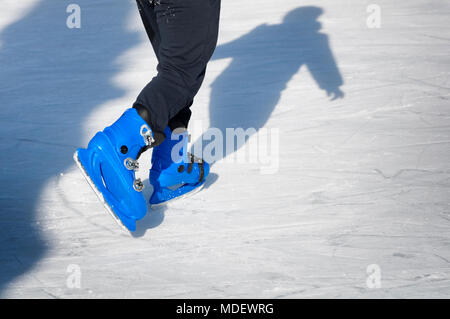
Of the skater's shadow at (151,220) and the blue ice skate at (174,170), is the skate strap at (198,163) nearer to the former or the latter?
the blue ice skate at (174,170)

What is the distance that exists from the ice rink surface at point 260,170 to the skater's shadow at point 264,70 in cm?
1

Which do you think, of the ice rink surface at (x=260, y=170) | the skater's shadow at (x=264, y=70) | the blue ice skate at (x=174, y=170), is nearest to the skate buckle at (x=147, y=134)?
the blue ice skate at (x=174, y=170)

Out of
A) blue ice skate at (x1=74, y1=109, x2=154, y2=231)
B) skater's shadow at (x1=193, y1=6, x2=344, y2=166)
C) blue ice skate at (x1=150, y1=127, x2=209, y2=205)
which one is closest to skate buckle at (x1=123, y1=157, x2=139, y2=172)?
blue ice skate at (x1=74, y1=109, x2=154, y2=231)

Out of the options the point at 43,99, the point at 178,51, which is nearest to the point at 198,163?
the point at 178,51

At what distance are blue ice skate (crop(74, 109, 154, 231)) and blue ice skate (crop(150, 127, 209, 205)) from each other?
0.94 feet

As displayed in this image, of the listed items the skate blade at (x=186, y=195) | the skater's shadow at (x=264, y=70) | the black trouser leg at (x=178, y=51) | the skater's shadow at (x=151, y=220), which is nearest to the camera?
the black trouser leg at (x=178, y=51)

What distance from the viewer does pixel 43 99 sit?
3547 mm

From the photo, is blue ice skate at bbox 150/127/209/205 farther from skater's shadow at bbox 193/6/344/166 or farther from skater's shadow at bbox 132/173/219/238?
skater's shadow at bbox 193/6/344/166

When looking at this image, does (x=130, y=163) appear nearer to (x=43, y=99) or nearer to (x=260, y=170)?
(x=260, y=170)

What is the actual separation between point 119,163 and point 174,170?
42 centimetres

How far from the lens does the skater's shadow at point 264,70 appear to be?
3217 millimetres

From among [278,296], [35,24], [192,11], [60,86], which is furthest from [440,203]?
[35,24]

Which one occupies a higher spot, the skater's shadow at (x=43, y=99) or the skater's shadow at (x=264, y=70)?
the skater's shadow at (x=43, y=99)

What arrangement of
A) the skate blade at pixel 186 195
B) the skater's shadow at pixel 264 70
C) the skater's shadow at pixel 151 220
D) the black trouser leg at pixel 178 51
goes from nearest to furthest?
the black trouser leg at pixel 178 51 → the skater's shadow at pixel 151 220 → the skate blade at pixel 186 195 → the skater's shadow at pixel 264 70
